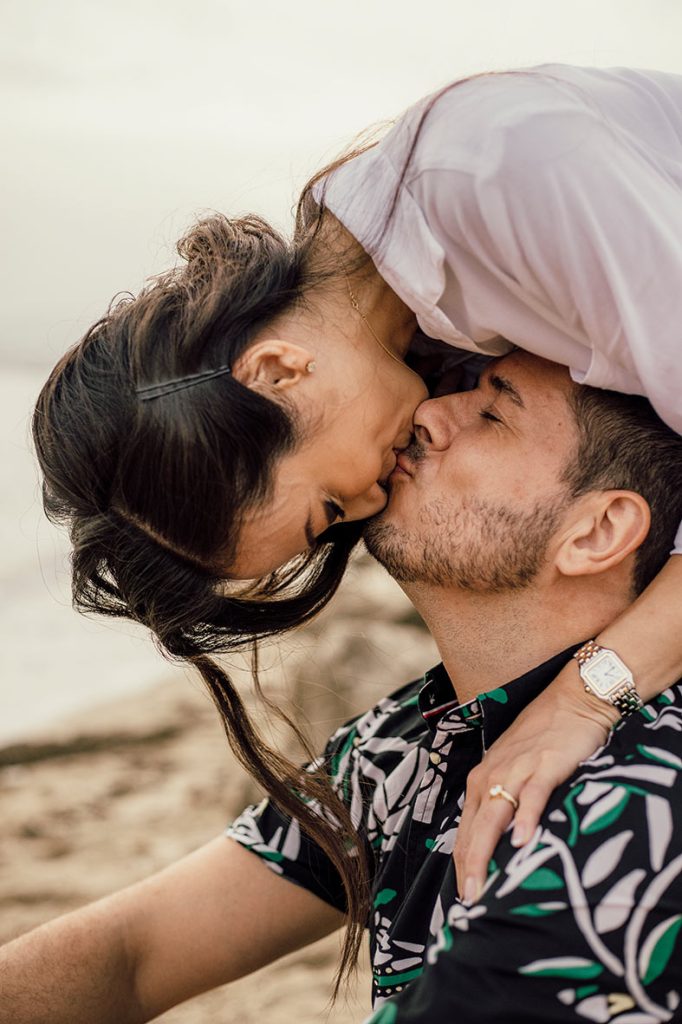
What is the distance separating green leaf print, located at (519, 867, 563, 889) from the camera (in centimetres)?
155

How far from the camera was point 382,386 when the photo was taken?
2.08 meters

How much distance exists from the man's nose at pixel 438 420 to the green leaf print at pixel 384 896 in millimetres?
792

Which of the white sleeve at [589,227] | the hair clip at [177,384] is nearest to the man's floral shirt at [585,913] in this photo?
the white sleeve at [589,227]

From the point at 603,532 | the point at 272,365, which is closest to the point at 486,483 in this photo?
the point at 603,532

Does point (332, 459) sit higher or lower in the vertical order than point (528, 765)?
higher

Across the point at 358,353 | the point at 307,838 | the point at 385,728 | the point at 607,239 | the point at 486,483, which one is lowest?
the point at 307,838

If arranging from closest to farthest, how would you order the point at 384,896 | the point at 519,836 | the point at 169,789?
the point at 519,836 < the point at 384,896 < the point at 169,789

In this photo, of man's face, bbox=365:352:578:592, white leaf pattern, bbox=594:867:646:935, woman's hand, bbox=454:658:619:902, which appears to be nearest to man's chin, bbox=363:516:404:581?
man's face, bbox=365:352:578:592

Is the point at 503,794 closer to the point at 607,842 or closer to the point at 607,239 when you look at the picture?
the point at 607,842

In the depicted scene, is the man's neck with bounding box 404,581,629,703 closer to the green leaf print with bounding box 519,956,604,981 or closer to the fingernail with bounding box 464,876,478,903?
the fingernail with bounding box 464,876,478,903

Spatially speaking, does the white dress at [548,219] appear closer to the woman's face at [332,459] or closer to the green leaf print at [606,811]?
the woman's face at [332,459]

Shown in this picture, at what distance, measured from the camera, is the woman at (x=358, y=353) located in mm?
1717

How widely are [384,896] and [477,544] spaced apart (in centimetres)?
65

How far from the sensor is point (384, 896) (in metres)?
2.07
